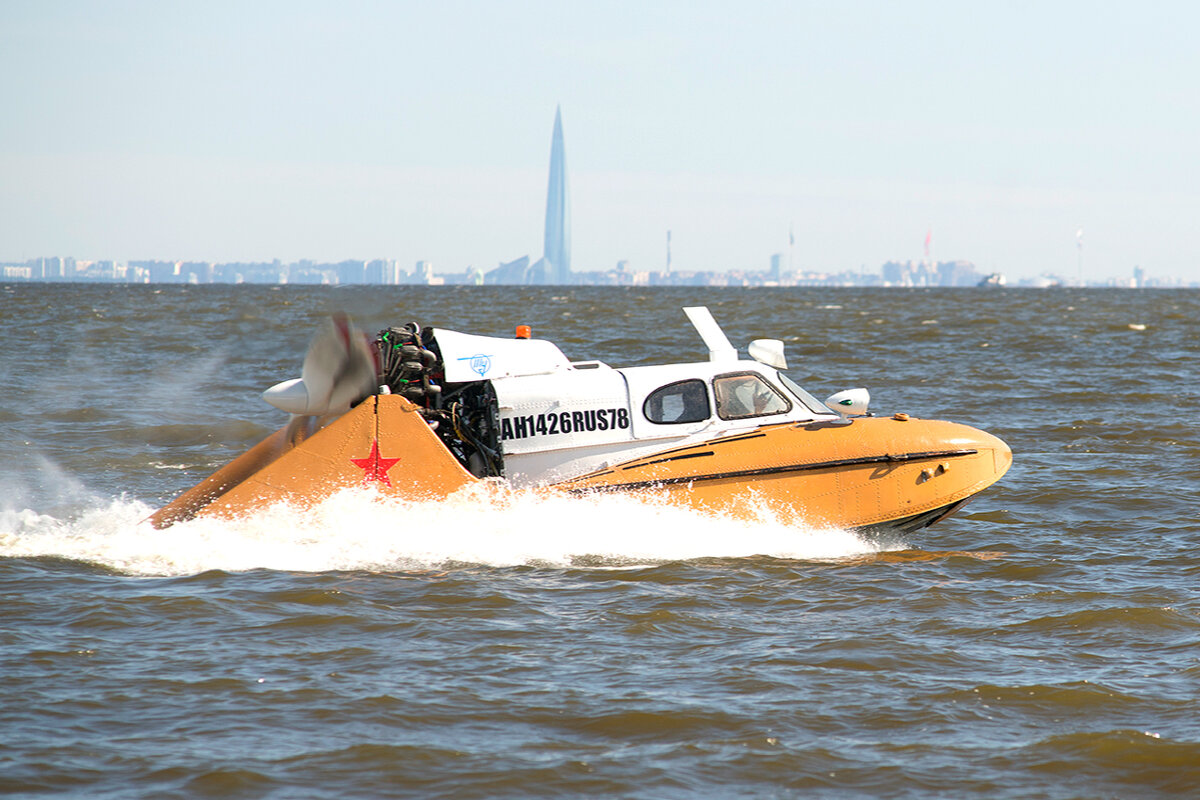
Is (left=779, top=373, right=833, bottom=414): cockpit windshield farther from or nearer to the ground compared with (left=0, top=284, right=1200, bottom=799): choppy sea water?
farther from the ground

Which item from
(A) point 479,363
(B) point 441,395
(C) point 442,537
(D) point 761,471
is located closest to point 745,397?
(D) point 761,471

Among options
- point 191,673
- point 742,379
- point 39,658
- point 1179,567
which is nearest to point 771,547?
point 742,379

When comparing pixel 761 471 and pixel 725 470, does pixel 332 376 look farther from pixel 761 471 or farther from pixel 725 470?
pixel 761 471

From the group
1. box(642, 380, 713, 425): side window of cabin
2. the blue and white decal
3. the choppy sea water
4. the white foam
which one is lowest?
the choppy sea water

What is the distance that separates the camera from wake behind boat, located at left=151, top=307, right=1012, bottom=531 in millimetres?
9977

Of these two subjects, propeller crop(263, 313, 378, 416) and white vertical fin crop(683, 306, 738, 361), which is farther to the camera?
white vertical fin crop(683, 306, 738, 361)

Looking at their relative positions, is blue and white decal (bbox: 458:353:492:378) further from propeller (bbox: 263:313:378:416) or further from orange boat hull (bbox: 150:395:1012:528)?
propeller (bbox: 263:313:378:416)

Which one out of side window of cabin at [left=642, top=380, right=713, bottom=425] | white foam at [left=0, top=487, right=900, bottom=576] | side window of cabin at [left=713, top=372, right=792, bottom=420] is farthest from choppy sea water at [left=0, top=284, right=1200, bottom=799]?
side window of cabin at [left=713, top=372, right=792, bottom=420]

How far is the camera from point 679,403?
10578 mm

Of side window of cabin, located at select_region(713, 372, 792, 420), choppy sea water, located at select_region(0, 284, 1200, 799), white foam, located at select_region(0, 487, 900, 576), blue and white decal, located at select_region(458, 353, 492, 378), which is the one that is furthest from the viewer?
side window of cabin, located at select_region(713, 372, 792, 420)

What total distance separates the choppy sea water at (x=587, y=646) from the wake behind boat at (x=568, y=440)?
26 cm

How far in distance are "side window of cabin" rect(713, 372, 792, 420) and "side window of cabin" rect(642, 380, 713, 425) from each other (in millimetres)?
142

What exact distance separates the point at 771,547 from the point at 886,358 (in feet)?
71.0

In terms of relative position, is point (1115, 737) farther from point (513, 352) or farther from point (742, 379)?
point (513, 352)
